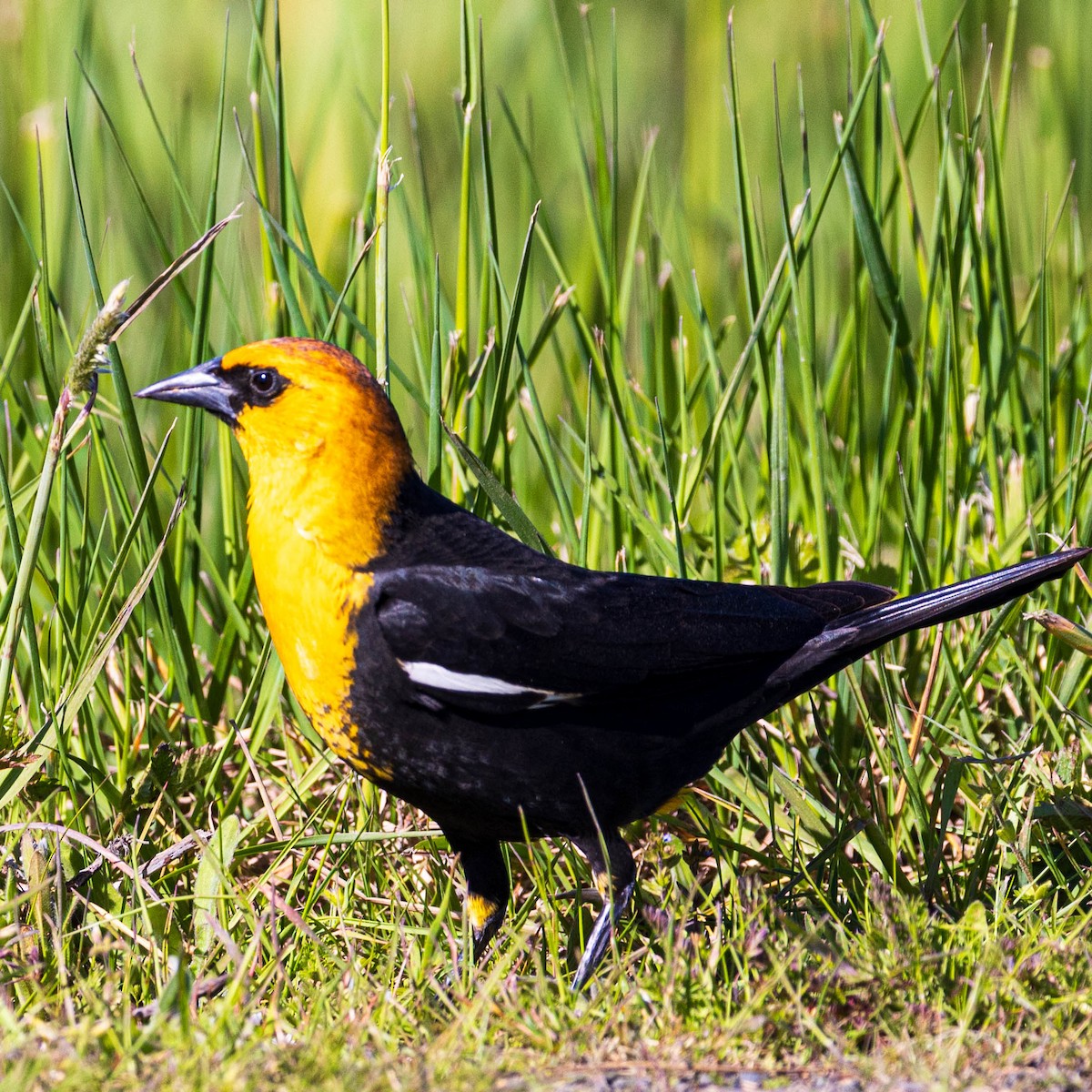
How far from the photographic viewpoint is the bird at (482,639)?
99.1 inches

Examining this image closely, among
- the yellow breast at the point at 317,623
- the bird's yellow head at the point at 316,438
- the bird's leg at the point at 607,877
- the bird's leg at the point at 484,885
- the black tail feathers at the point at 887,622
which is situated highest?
the bird's yellow head at the point at 316,438

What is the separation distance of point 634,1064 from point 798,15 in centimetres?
533

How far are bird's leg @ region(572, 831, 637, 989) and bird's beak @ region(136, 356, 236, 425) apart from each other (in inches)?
44.3

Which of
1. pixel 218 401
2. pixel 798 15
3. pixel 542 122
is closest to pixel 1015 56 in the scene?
pixel 798 15

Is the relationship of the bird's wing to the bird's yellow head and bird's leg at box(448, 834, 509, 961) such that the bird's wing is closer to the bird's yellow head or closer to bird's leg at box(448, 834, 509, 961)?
the bird's yellow head

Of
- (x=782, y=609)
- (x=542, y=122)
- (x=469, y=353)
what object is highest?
(x=542, y=122)

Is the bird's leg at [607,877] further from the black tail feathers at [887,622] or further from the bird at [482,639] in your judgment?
the black tail feathers at [887,622]

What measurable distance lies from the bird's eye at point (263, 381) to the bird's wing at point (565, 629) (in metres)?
0.44

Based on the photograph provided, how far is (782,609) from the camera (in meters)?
2.77

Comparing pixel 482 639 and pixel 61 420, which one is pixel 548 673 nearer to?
pixel 482 639

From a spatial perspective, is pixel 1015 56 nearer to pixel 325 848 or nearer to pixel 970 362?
pixel 970 362

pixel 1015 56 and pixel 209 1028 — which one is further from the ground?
pixel 1015 56

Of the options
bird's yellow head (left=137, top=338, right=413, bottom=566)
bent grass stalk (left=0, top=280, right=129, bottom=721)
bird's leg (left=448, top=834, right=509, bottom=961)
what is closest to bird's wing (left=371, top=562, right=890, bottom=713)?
bird's yellow head (left=137, top=338, right=413, bottom=566)

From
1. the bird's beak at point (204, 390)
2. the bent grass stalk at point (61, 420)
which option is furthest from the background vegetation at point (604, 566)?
the bird's beak at point (204, 390)
